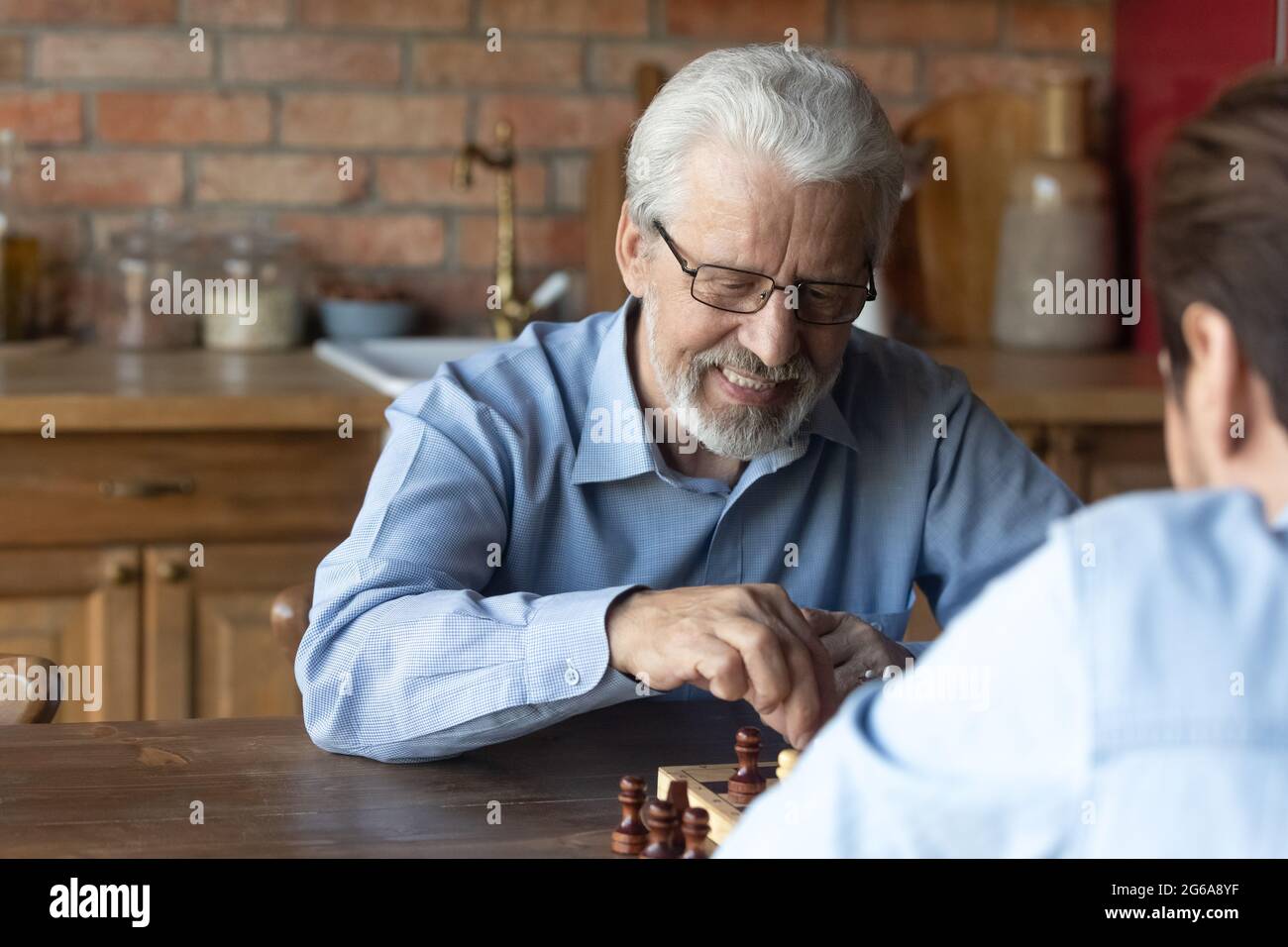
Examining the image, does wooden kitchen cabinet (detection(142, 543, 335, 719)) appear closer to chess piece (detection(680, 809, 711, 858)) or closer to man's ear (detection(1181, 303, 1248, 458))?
chess piece (detection(680, 809, 711, 858))

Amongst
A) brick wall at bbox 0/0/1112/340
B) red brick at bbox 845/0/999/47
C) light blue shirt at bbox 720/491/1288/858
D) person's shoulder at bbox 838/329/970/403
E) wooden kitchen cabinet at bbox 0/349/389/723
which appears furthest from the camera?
red brick at bbox 845/0/999/47

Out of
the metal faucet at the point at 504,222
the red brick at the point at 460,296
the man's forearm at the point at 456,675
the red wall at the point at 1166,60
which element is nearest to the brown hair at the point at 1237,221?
the man's forearm at the point at 456,675

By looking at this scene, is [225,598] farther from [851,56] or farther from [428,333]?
[851,56]

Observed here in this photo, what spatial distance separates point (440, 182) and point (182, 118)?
48 cm

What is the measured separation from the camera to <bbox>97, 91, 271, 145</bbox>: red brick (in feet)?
9.68

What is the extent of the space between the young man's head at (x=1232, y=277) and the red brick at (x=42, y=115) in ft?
8.42

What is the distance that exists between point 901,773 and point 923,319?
257cm

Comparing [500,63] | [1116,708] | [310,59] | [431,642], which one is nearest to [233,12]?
[310,59]

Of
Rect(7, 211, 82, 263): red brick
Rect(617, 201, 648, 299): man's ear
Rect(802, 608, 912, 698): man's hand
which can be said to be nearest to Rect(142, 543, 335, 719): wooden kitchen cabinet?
Rect(7, 211, 82, 263): red brick

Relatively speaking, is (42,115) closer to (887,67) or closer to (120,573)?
(120,573)

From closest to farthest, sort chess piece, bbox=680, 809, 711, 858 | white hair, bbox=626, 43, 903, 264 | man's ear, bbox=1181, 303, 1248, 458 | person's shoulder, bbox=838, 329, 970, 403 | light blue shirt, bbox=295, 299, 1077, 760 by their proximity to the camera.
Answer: man's ear, bbox=1181, 303, 1248, 458 < chess piece, bbox=680, 809, 711, 858 < light blue shirt, bbox=295, 299, 1077, 760 < white hair, bbox=626, 43, 903, 264 < person's shoulder, bbox=838, 329, 970, 403

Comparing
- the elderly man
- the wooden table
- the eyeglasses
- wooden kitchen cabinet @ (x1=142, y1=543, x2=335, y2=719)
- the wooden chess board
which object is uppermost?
the eyeglasses

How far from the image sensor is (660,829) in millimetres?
1055

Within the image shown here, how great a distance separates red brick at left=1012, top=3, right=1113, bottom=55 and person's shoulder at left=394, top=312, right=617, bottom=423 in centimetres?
185
